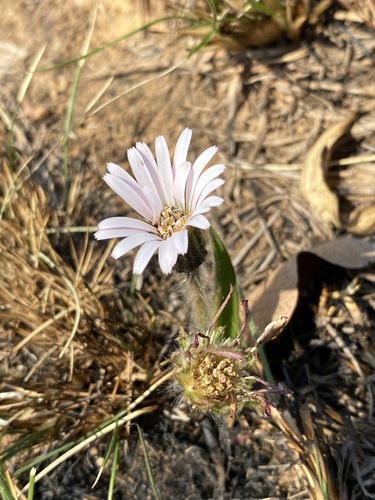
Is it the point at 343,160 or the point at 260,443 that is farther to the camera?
the point at 343,160

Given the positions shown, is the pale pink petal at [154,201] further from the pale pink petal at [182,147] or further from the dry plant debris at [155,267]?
the dry plant debris at [155,267]

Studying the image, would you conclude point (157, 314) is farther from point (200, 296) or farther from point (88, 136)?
point (88, 136)

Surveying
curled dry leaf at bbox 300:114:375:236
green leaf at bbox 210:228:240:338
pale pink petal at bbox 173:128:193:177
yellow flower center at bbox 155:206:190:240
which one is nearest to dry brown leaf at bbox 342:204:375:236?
curled dry leaf at bbox 300:114:375:236

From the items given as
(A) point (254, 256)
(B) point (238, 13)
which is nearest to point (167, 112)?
(B) point (238, 13)

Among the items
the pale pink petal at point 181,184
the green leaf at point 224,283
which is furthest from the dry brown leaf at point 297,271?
the pale pink petal at point 181,184

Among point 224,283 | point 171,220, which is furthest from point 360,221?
point 171,220

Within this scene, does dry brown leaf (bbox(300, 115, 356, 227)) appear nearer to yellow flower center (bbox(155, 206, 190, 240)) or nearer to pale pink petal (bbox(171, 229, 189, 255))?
yellow flower center (bbox(155, 206, 190, 240))
